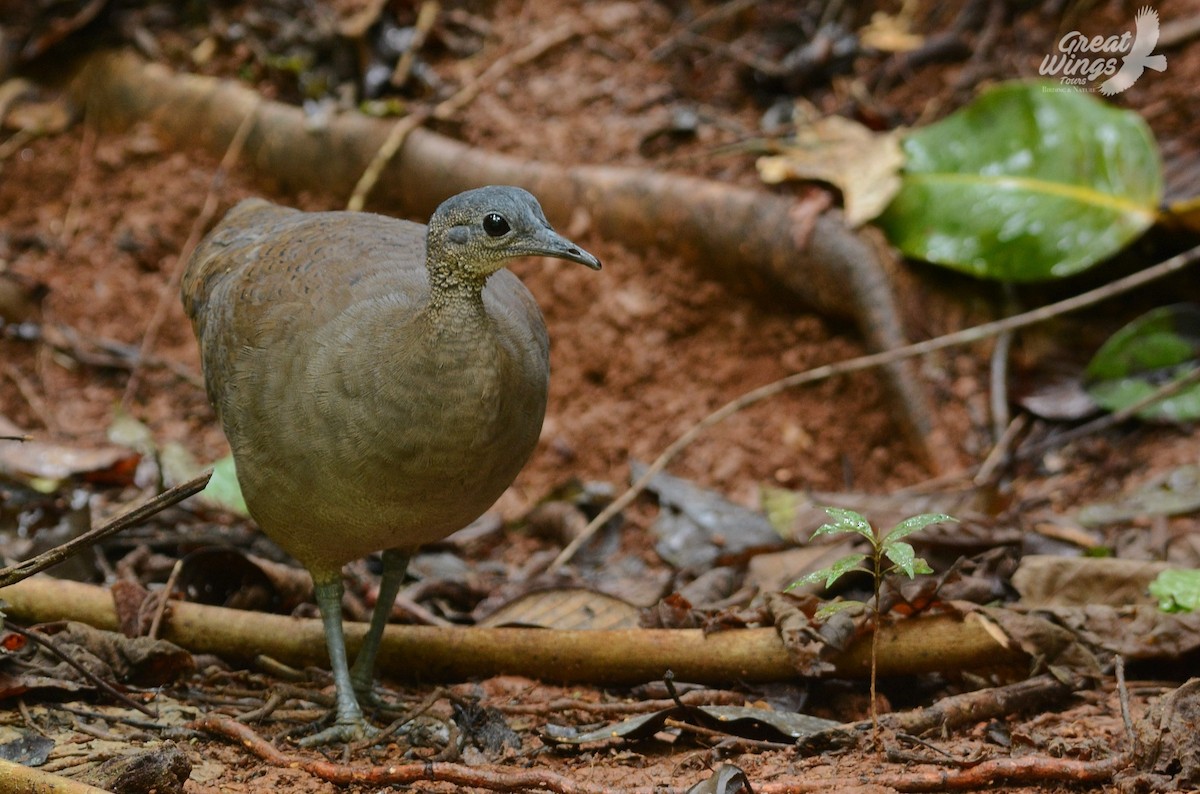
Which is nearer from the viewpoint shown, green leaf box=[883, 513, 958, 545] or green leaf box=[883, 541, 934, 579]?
green leaf box=[883, 541, 934, 579]

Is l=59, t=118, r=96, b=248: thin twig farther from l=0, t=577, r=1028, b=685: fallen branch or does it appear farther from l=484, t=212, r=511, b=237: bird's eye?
l=484, t=212, r=511, b=237: bird's eye

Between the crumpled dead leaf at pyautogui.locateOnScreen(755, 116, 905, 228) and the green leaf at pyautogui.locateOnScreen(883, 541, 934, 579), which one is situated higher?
the crumpled dead leaf at pyautogui.locateOnScreen(755, 116, 905, 228)

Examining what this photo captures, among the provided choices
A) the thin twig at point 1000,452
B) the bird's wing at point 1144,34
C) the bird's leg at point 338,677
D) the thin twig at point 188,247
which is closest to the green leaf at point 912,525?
the bird's leg at point 338,677

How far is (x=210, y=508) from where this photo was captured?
207 inches

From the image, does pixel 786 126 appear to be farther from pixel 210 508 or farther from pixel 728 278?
pixel 210 508

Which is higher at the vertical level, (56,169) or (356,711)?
(56,169)

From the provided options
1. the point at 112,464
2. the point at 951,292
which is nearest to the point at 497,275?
the point at 112,464

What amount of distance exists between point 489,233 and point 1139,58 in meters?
4.07

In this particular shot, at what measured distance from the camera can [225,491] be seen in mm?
5109

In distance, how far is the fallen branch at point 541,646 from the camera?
3508 millimetres

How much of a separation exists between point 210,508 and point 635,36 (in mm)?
4123

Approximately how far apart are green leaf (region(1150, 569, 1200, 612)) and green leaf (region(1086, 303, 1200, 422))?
1.88m

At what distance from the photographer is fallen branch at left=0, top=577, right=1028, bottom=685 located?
351 centimetres

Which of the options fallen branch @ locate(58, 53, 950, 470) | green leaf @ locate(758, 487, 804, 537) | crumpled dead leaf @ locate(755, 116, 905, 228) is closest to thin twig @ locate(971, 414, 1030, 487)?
fallen branch @ locate(58, 53, 950, 470)
